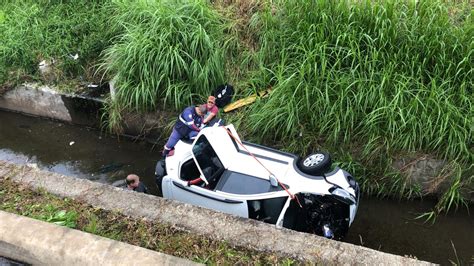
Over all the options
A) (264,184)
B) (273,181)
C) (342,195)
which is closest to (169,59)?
(264,184)

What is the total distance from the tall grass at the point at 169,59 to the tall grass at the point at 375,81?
1.12m

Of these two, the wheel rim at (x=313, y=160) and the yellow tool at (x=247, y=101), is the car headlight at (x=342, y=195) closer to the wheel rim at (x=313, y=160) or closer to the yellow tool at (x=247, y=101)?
the wheel rim at (x=313, y=160)

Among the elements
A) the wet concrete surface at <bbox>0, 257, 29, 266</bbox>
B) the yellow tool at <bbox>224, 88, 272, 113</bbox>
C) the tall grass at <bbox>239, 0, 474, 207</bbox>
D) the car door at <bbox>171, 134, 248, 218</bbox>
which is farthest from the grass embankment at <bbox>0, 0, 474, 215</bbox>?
the wet concrete surface at <bbox>0, 257, 29, 266</bbox>

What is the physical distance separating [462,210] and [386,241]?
4.33ft

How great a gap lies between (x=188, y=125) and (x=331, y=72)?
238 cm

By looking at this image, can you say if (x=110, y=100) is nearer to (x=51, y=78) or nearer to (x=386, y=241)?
(x=51, y=78)

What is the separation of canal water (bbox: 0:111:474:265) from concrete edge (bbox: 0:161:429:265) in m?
2.81

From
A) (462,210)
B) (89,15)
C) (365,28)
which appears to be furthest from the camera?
(89,15)

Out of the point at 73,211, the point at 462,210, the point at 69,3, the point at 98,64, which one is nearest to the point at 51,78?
the point at 98,64

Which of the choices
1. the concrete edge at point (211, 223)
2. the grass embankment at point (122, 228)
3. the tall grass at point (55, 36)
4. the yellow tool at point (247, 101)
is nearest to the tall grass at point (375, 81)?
the yellow tool at point (247, 101)

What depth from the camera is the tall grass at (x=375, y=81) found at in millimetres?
6309

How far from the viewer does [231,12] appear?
333 inches

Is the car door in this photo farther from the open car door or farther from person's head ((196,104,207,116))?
person's head ((196,104,207,116))

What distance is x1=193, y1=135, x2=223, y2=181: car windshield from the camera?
5.91m
